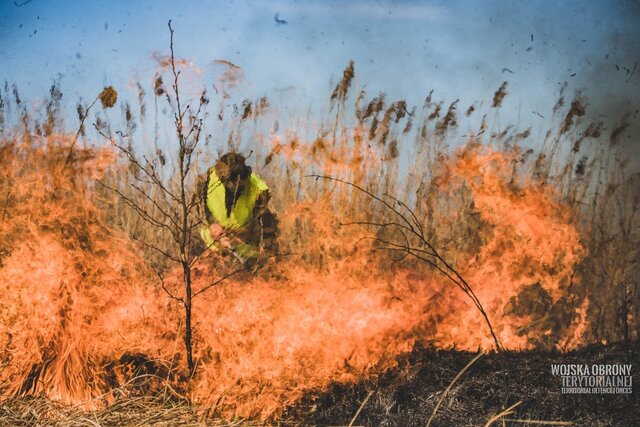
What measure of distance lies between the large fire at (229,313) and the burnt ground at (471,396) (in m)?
0.12

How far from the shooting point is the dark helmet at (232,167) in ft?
15.5

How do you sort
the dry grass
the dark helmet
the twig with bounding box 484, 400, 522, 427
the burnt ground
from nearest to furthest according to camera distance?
the twig with bounding box 484, 400, 522, 427 < the burnt ground < the dry grass < the dark helmet

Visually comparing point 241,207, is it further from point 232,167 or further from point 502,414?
point 502,414

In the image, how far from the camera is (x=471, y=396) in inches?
121

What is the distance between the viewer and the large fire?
3.38 m

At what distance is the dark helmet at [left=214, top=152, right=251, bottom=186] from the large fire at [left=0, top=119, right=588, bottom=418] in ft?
3.12

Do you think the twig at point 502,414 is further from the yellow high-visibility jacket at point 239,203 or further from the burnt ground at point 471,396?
the yellow high-visibility jacket at point 239,203

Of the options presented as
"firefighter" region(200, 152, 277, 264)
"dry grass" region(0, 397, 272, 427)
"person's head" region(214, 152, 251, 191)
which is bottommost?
"dry grass" region(0, 397, 272, 427)

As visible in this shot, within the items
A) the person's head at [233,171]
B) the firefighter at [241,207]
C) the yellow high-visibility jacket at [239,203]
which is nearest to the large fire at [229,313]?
the firefighter at [241,207]

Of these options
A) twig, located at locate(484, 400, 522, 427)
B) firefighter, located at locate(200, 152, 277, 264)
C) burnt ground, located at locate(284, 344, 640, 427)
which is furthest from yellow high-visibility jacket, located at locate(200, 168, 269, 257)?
twig, located at locate(484, 400, 522, 427)

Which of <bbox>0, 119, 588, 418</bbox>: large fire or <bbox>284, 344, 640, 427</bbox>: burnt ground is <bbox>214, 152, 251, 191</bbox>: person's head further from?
<bbox>284, 344, 640, 427</bbox>: burnt ground

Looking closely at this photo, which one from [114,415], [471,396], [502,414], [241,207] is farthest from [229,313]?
[502,414]

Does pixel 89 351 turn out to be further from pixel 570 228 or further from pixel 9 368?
pixel 570 228

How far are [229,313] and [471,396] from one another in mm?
1535
